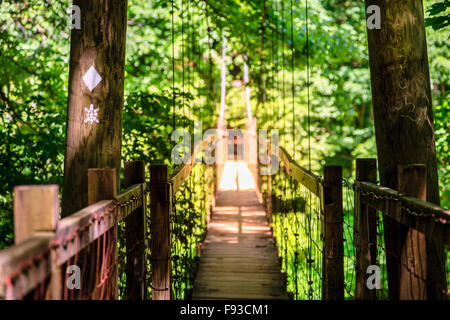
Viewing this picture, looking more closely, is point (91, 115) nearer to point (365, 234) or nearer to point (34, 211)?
point (34, 211)

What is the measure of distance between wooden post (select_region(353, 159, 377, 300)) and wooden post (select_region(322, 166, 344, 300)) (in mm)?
84

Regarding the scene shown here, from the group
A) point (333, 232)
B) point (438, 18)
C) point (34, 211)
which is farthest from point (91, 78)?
point (438, 18)

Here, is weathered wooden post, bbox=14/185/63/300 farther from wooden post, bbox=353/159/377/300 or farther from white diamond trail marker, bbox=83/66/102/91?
wooden post, bbox=353/159/377/300

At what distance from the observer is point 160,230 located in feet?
6.66

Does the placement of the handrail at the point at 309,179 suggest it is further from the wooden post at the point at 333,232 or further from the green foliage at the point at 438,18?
the green foliage at the point at 438,18

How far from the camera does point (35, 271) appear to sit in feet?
2.71

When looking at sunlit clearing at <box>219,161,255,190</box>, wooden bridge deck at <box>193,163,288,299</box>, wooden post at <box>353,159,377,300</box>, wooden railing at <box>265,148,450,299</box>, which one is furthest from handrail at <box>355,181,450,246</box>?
sunlit clearing at <box>219,161,255,190</box>

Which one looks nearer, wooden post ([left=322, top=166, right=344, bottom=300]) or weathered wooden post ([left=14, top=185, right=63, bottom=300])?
weathered wooden post ([left=14, top=185, right=63, bottom=300])

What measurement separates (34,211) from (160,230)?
1.17 meters

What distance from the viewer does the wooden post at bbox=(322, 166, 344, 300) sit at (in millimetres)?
1982

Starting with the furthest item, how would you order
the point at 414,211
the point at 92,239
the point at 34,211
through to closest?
1. the point at 414,211
2. the point at 92,239
3. the point at 34,211

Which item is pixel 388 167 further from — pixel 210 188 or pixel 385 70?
pixel 210 188
